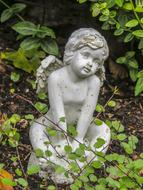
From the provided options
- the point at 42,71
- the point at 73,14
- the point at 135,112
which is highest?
the point at 42,71

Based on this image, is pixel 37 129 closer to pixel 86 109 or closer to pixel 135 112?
pixel 86 109

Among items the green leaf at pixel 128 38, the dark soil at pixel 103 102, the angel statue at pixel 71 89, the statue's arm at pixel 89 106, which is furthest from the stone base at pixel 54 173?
the green leaf at pixel 128 38

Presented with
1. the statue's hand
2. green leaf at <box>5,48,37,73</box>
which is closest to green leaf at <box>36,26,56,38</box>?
green leaf at <box>5,48,37,73</box>

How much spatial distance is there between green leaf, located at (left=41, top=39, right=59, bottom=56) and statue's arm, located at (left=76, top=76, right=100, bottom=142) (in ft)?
2.93

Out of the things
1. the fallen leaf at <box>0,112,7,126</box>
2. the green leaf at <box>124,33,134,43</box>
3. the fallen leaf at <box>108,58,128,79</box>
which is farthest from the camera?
the fallen leaf at <box>108,58,128,79</box>

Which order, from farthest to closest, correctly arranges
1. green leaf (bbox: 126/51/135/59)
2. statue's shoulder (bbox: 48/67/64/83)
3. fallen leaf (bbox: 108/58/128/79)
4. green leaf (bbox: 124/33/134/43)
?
fallen leaf (bbox: 108/58/128/79) → green leaf (bbox: 126/51/135/59) → green leaf (bbox: 124/33/134/43) → statue's shoulder (bbox: 48/67/64/83)

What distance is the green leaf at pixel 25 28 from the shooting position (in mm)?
4518

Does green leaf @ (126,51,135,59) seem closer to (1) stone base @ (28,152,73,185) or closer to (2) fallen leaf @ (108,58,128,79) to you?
(2) fallen leaf @ (108,58,128,79)

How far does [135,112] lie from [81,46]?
1.19 m

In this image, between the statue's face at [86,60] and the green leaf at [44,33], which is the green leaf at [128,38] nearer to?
the green leaf at [44,33]

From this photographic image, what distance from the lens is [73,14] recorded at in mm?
4930

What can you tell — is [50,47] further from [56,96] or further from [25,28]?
[56,96]

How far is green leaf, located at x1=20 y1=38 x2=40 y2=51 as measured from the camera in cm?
452

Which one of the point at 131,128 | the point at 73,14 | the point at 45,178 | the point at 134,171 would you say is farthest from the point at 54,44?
the point at 134,171
